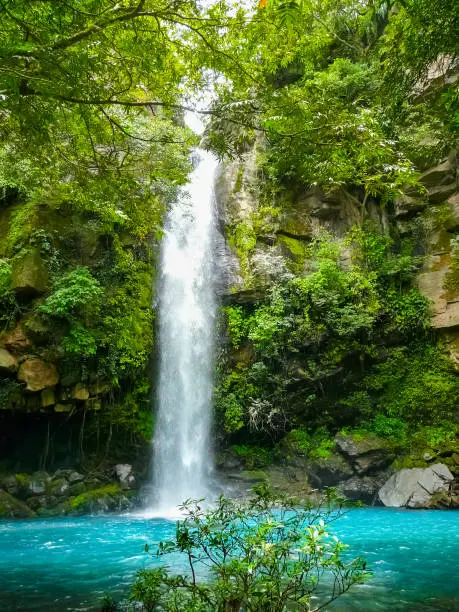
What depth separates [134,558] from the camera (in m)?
6.08

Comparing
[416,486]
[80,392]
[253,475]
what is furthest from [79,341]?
[416,486]

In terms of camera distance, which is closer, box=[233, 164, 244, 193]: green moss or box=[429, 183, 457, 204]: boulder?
box=[429, 183, 457, 204]: boulder

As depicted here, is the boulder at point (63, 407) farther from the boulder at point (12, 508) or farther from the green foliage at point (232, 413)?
the green foliage at point (232, 413)

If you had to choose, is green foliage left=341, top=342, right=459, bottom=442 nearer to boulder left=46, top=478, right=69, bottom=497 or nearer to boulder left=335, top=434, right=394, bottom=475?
boulder left=335, top=434, right=394, bottom=475

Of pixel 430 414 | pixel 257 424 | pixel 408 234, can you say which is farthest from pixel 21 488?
pixel 408 234

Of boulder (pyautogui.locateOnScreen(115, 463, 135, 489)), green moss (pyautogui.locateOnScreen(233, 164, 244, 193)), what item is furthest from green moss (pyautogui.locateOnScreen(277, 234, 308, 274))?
boulder (pyautogui.locateOnScreen(115, 463, 135, 489))

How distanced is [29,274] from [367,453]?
9.70 meters

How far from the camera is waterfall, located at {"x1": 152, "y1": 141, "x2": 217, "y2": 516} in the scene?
486 inches

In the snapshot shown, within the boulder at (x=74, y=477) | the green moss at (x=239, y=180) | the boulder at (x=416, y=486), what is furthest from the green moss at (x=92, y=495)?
the green moss at (x=239, y=180)

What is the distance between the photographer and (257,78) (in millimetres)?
4578

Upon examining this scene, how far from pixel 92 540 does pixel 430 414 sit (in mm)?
9406

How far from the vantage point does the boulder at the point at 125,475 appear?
11.6 metres

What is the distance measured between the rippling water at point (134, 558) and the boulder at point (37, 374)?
9.35 ft

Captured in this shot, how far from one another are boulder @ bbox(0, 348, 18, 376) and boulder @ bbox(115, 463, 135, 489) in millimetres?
3786
